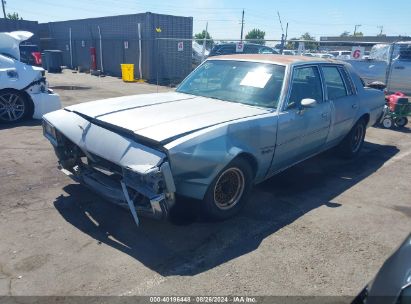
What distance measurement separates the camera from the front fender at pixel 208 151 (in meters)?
3.01

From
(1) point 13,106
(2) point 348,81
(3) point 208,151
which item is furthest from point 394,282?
(1) point 13,106

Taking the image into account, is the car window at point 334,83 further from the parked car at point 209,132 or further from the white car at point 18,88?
the white car at point 18,88

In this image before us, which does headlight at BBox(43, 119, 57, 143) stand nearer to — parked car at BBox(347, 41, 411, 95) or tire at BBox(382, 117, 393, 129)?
tire at BBox(382, 117, 393, 129)

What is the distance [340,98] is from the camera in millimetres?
5219

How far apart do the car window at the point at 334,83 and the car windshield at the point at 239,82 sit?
1.04m

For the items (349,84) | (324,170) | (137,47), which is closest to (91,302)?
(324,170)

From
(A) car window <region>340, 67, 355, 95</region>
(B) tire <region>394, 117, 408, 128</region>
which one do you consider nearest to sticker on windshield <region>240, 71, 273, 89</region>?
(A) car window <region>340, 67, 355, 95</region>

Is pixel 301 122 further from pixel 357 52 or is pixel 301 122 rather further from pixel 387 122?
pixel 357 52

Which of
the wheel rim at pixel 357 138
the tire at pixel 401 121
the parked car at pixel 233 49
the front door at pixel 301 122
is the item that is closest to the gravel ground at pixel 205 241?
the front door at pixel 301 122

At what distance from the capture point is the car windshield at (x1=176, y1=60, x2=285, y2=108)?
4.18 meters

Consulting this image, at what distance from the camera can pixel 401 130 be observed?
8.23 meters

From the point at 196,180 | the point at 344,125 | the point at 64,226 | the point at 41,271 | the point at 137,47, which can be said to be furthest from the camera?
the point at 137,47

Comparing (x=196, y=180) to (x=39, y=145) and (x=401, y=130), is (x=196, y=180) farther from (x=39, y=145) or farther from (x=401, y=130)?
(x=401, y=130)

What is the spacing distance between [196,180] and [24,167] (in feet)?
10.2
